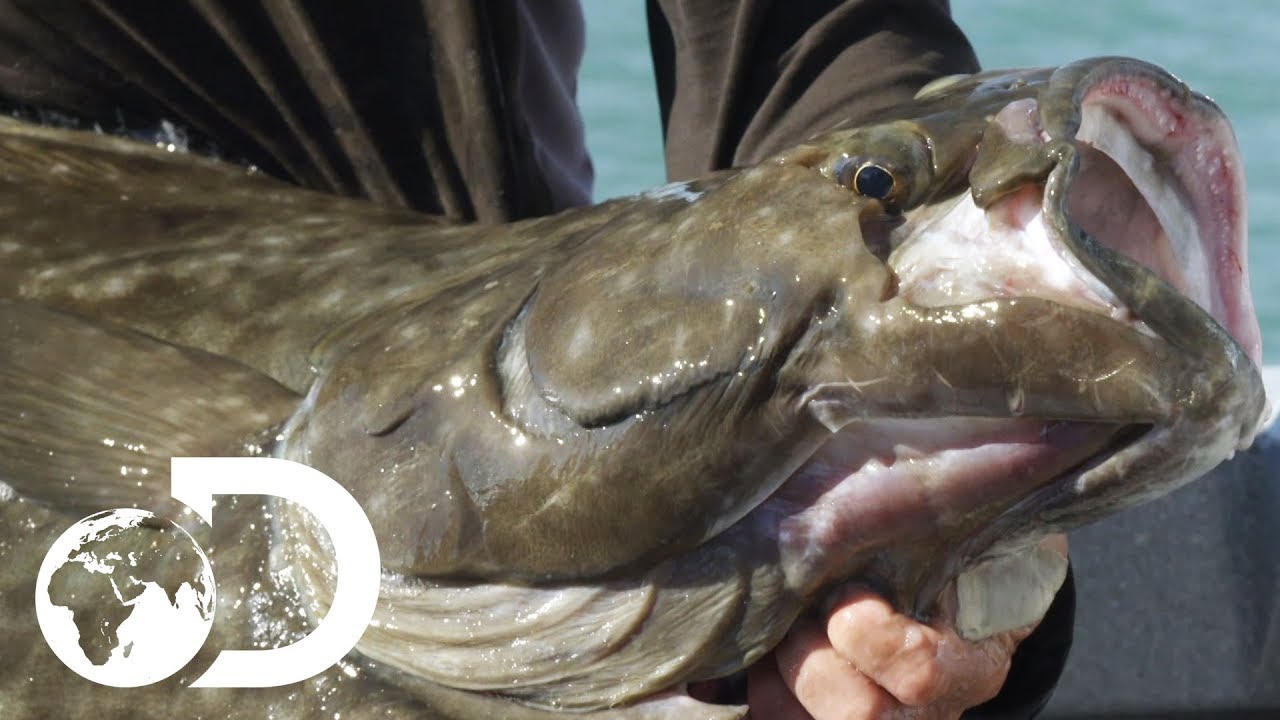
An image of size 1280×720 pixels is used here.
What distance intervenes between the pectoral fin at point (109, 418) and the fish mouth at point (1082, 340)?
0.69m

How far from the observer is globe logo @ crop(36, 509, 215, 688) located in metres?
2.01

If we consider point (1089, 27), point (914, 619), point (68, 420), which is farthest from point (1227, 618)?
point (1089, 27)

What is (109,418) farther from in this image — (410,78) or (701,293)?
(410,78)

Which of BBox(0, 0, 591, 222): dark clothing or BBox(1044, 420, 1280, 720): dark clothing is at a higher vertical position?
BBox(0, 0, 591, 222): dark clothing

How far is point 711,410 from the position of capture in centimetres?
→ 176

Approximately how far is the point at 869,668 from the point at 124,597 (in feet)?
2.88

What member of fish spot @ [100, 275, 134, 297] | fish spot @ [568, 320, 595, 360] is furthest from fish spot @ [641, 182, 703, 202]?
fish spot @ [100, 275, 134, 297]

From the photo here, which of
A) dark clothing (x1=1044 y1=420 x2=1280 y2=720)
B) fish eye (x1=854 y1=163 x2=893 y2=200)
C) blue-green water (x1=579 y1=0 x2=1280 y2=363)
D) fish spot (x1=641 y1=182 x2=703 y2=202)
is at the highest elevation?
fish eye (x1=854 y1=163 x2=893 y2=200)

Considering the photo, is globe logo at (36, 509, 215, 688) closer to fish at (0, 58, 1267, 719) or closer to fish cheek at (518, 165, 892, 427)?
fish at (0, 58, 1267, 719)

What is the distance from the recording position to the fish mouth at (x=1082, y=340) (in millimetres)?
1623

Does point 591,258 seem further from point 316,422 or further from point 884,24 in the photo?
point 884,24

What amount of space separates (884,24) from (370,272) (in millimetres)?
1199

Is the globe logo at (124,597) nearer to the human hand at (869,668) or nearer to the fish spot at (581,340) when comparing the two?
the fish spot at (581,340)

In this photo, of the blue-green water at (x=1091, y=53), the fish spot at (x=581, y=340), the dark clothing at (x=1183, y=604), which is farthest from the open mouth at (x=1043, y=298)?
the blue-green water at (x=1091, y=53)
